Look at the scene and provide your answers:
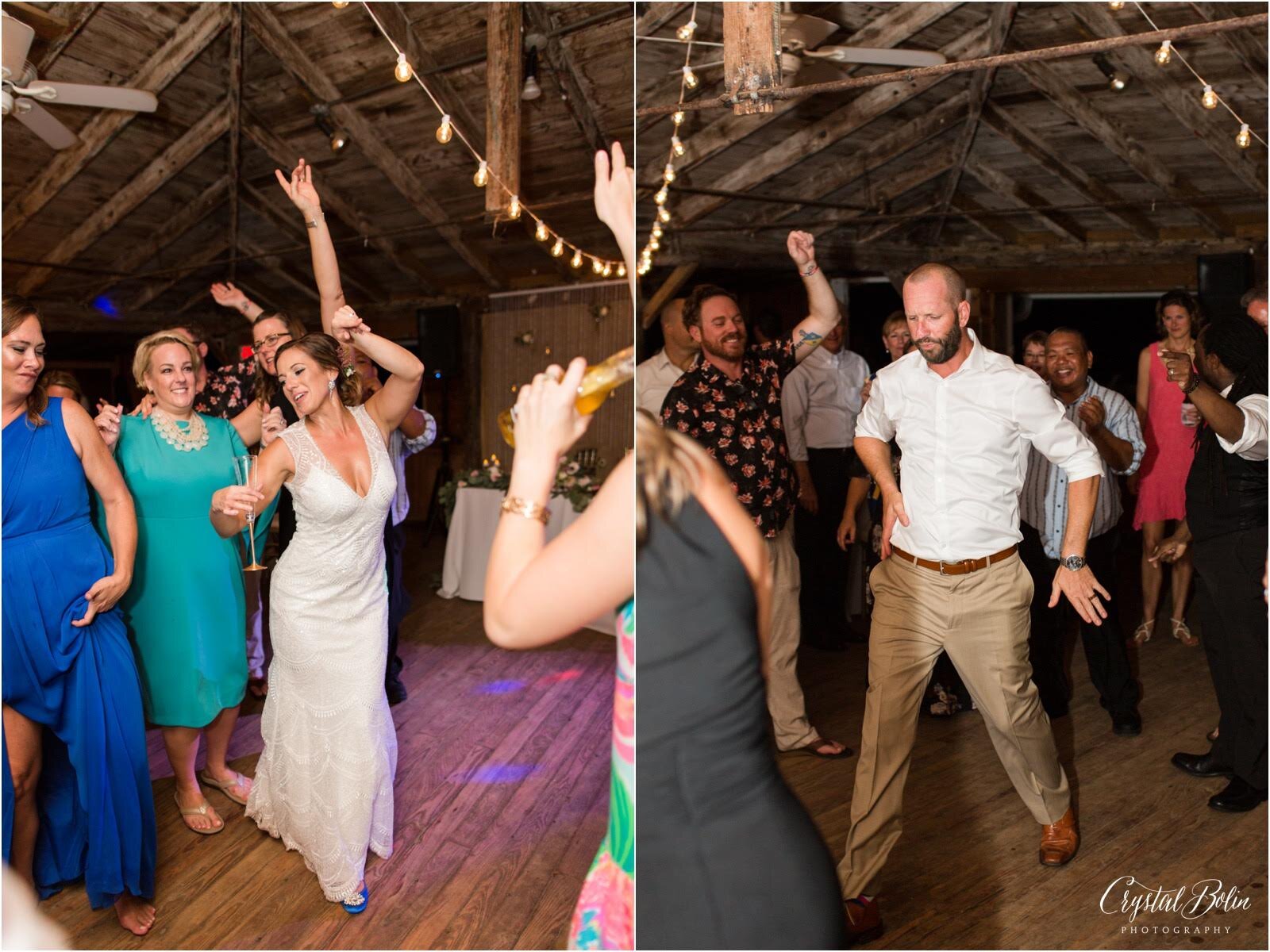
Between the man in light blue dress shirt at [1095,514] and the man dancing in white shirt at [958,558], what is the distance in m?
1.21

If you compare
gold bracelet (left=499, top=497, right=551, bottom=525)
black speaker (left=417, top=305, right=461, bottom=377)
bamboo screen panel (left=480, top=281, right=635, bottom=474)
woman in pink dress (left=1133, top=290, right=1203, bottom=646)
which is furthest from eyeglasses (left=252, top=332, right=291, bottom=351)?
black speaker (left=417, top=305, right=461, bottom=377)

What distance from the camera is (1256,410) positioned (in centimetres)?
234

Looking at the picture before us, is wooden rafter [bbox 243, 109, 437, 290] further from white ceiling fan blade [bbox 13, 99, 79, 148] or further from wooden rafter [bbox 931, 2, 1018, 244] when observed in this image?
wooden rafter [bbox 931, 2, 1018, 244]

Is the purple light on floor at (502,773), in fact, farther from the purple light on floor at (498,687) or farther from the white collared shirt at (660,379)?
the white collared shirt at (660,379)

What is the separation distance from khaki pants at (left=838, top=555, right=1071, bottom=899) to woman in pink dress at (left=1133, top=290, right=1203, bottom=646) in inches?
103

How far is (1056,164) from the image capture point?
21.6 feet

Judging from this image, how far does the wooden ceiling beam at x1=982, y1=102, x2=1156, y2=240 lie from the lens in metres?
6.39

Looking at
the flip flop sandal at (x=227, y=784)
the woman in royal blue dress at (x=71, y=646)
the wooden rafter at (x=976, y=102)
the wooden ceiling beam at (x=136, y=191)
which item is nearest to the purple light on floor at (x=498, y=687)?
the flip flop sandal at (x=227, y=784)

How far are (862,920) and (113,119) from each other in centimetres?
677

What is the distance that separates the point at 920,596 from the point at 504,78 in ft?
7.71

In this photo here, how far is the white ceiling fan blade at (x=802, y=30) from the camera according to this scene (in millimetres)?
3564

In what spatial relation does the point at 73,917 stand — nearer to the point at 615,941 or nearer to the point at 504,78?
the point at 615,941

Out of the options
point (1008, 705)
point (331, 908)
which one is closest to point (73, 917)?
point (331, 908)

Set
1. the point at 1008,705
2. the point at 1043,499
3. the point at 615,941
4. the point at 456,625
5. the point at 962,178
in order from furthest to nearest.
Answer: the point at 962,178, the point at 456,625, the point at 1043,499, the point at 1008,705, the point at 615,941
